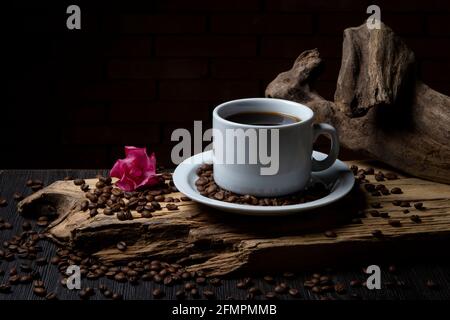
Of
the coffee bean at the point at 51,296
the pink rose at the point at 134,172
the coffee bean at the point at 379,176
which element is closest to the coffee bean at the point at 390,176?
the coffee bean at the point at 379,176

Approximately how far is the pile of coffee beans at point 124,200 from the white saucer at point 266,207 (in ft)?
0.14

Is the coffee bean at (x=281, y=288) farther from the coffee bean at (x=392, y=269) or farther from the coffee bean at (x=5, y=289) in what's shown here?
the coffee bean at (x=5, y=289)

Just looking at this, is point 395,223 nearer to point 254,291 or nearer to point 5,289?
point 254,291

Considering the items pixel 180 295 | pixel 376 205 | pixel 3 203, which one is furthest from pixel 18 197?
pixel 376 205

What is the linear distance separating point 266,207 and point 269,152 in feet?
0.32

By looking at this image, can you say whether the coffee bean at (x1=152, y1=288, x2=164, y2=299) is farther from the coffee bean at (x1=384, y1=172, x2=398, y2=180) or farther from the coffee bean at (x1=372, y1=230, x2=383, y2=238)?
the coffee bean at (x1=384, y1=172, x2=398, y2=180)

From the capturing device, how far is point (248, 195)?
4.42 ft

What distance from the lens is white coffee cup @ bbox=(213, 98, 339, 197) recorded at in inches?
51.2

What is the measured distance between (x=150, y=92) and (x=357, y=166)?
93cm

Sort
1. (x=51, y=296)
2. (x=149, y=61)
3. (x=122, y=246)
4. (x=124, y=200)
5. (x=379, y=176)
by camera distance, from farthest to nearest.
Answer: (x=149, y=61) → (x=379, y=176) → (x=124, y=200) → (x=122, y=246) → (x=51, y=296)

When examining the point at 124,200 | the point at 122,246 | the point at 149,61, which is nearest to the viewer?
the point at 122,246

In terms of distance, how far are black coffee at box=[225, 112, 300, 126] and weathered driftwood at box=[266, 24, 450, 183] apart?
0.49 ft

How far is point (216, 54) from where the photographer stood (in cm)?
230

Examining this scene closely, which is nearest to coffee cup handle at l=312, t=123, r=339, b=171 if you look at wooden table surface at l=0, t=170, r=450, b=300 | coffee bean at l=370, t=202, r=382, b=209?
coffee bean at l=370, t=202, r=382, b=209
